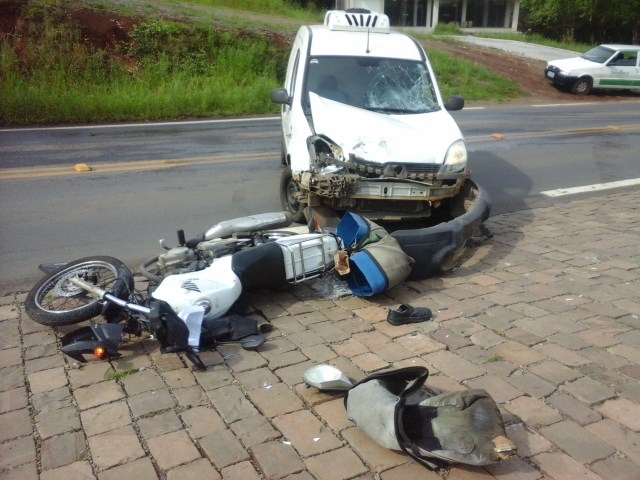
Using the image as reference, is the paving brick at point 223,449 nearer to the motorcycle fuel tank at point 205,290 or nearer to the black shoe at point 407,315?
the motorcycle fuel tank at point 205,290

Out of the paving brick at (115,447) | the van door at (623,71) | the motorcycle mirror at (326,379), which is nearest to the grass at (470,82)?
the van door at (623,71)

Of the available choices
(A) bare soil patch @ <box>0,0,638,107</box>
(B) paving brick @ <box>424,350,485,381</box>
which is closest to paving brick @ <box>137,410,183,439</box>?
(B) paving brick @ <box>424,350,485,381</box>

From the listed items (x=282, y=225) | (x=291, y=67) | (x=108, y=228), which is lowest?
(x=108, y=228)

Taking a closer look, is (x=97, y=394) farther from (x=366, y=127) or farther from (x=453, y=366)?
(x=366, y=127)

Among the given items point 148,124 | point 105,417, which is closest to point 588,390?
point 105,417

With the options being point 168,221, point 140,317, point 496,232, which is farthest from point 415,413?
point 168,221

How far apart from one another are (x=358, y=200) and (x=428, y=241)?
1.16 metres

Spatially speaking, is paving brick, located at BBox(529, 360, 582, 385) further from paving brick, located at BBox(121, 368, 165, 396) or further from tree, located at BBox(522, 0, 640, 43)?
tree, located at BBox(522, 0, 640, 43)

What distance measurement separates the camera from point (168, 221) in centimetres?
778

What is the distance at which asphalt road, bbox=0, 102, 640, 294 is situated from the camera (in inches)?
Answer: 285

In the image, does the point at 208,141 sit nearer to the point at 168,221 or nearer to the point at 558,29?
the point at 168,221

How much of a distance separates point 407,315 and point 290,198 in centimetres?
323

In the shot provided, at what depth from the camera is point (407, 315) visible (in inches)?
197

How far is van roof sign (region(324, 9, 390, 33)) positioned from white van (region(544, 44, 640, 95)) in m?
17.9
